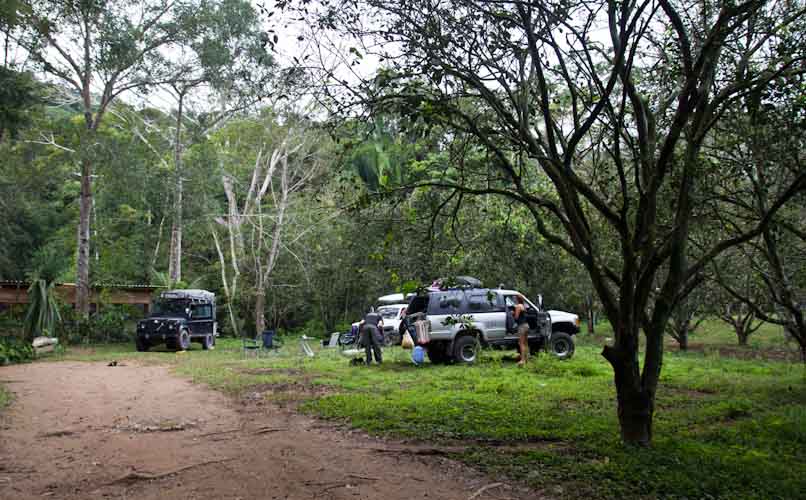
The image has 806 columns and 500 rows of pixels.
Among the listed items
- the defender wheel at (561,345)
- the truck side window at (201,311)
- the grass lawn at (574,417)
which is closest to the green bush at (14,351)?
the grass lawn at (574,417)

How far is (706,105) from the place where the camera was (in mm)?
6391

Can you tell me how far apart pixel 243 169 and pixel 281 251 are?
408cm

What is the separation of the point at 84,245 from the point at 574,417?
20334mm

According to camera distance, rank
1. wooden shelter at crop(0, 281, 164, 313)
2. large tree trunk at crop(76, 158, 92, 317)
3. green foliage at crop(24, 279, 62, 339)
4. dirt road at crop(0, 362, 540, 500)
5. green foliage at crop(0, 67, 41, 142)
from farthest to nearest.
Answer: large tree trunk at crop(76, 158, 92, 317) < wooden shelter at crop(0, 281, 164, 313) < green foliage at crop(24, 279, 62, 339) < green foliage at crop(0, 67, 41, 142) < dirt road at crop(0, 362, 540, 500)

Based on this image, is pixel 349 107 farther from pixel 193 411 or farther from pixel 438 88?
pixel 193 411

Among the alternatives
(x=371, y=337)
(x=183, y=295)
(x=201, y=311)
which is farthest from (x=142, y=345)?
(x=371, y=337)

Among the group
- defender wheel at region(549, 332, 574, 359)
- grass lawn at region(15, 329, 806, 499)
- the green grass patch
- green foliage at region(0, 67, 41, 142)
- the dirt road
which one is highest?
green foliage at region(0, 67, 41, 142)

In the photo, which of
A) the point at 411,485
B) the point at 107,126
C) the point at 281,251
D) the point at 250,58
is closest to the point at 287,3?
the point at 411,485

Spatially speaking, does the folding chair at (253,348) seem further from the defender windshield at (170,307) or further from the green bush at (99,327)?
the green bush at (99,327)

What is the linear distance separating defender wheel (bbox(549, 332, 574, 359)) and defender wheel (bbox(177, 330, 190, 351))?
12.5m

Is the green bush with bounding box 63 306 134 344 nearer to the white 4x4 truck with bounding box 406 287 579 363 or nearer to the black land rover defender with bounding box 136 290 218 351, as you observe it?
the black land rover defender with bounding box 136 290 218 351

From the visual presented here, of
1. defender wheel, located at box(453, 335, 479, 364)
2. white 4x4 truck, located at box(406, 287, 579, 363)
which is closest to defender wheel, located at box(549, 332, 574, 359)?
white 4x4 truck, located at box(406, 287, 579, 363)

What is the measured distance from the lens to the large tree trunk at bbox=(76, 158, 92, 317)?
76.9 feet

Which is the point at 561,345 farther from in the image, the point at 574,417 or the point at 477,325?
the point at 574,417
